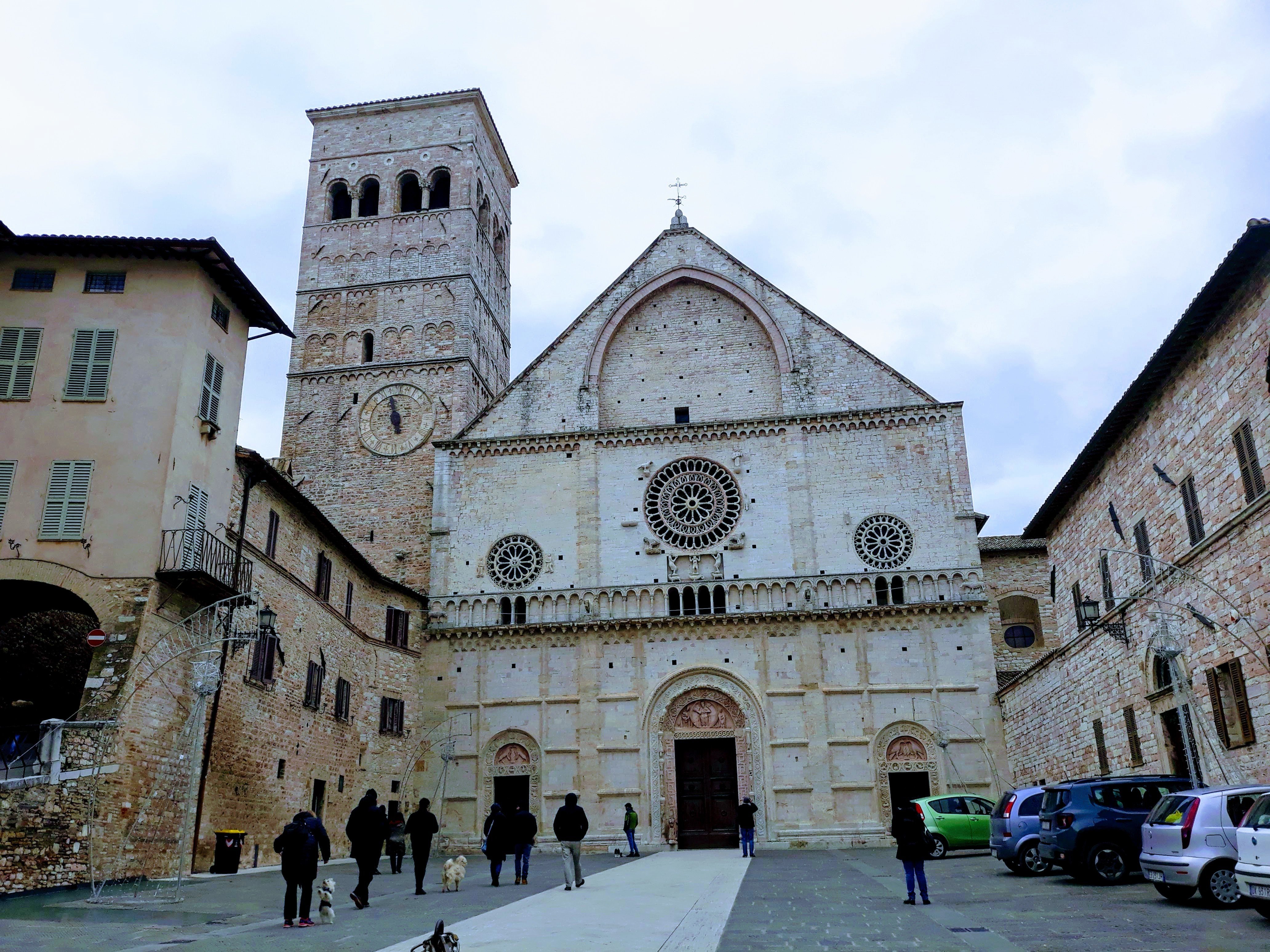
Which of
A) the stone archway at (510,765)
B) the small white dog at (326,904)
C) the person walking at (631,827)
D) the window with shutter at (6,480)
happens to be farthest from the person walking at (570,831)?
the stone archway at (510,765)

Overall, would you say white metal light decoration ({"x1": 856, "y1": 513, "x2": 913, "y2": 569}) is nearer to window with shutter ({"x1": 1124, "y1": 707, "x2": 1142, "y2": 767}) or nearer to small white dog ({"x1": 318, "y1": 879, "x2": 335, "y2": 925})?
window with shutter ({"x1": 1124, "y1": 707, "x2": 1142, "y2": 767})

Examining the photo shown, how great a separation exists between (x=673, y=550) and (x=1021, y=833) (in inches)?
630

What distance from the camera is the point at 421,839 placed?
16688 millimetres

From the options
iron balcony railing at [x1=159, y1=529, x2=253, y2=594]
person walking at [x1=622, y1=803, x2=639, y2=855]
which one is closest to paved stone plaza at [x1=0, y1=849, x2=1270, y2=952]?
iron balcony railing at [x1=159, y1=529, x2=253, y2=594]

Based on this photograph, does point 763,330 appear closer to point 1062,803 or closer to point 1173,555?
Result: point 1173,555

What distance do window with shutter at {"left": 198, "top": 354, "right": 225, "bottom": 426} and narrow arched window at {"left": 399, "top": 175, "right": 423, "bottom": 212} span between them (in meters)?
21.3

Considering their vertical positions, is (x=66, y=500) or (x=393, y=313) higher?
(x=393, y=313)

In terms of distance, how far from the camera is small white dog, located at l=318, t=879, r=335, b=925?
12.5 m

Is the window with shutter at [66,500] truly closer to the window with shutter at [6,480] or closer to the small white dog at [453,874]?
the window with shutter at [6,480]

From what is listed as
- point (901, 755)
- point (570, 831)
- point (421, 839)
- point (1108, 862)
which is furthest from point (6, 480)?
point (901, 755)

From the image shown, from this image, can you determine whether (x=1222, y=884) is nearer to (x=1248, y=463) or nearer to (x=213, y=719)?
(x=1248, y=463)

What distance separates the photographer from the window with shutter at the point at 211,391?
20.5 metres

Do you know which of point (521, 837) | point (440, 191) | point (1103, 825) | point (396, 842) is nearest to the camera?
point (1103, 825)

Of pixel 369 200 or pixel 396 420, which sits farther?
pixel 369 200
